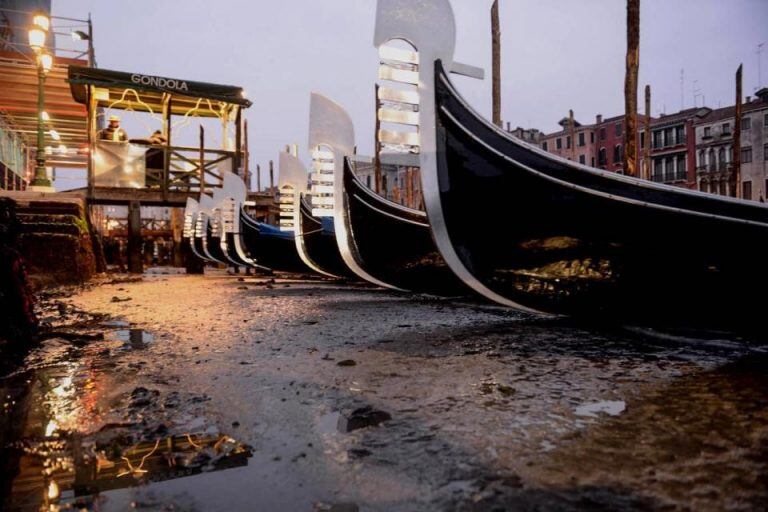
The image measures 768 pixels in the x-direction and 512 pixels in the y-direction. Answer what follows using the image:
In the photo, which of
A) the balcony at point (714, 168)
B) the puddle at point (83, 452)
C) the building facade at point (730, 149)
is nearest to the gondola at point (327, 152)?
the puddle at point (83, 452)

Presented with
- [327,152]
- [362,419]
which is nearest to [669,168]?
[327,152]

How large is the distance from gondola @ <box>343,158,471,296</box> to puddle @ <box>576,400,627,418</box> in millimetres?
2884

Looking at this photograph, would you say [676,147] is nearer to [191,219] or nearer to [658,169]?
[658,169]

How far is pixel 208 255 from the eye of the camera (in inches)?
Result: 583

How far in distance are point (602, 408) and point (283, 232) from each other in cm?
855

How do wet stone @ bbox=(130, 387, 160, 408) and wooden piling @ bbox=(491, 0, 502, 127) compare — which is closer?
wet stone @ bbox=(130, 387, 160, 408)

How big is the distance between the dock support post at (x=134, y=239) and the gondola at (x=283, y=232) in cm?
455

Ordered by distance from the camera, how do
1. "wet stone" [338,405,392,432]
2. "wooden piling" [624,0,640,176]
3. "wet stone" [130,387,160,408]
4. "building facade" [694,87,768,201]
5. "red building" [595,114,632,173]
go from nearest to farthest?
"wet stone" [338,405,392,432] < "wet stone" [130,387,160,408] < "wooden piling" [624,0,640,176] < "building facade" [694,87,768,201] < "red building" [595,114,632,173]

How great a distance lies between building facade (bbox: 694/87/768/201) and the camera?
3597 centimetres

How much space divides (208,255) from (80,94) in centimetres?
534

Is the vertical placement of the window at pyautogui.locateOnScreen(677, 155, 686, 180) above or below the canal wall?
above

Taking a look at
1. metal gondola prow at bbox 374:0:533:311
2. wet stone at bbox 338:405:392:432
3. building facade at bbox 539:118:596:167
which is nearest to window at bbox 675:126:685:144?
building facade at bbox 539:118:596:167

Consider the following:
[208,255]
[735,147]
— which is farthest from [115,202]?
[735,147]

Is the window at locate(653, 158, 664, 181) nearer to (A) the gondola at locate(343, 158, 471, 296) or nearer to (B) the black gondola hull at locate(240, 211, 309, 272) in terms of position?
(B) the black gondola hull at locate(240, 211, 309, 272)
